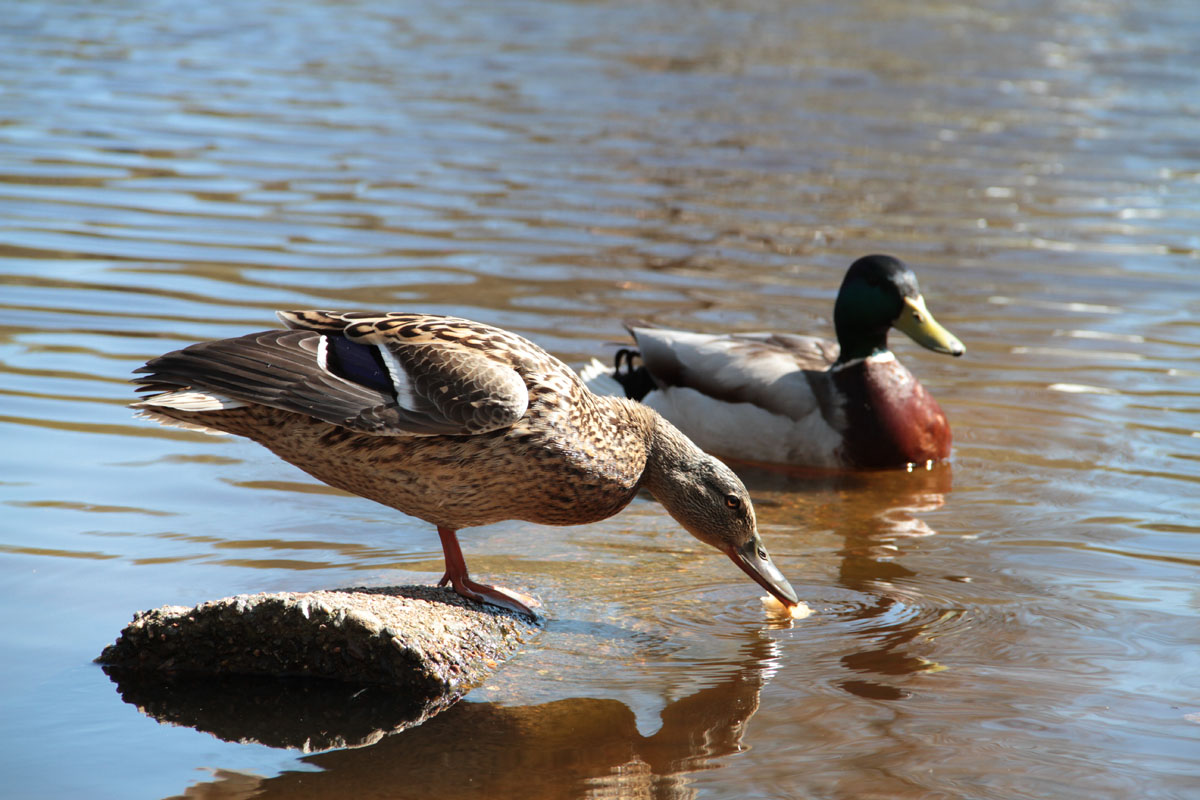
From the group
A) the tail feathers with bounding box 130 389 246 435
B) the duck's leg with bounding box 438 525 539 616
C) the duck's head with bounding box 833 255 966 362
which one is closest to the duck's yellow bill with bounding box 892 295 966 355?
the duck's head with bounding box 833 255 966 362

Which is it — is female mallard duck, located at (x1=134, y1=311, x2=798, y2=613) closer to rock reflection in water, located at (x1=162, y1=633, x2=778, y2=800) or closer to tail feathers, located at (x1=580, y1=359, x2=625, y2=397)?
rock reflection in water, located at (x1=162, y1=633, x2=778, y2=800)

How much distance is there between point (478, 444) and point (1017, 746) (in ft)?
5.54

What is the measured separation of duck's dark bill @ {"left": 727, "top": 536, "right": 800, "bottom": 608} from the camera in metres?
4.53

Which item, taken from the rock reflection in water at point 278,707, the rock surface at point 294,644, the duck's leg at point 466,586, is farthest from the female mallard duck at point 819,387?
the rock reflection in water at point 278,707

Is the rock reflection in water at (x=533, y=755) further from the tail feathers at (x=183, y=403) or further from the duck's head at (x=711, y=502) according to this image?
the tail feathers at (x=183, y=403)

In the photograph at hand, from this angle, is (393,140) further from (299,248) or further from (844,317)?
(844,317)

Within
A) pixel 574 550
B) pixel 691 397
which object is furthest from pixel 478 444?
pixel 691 397

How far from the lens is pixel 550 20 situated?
63.2 ft

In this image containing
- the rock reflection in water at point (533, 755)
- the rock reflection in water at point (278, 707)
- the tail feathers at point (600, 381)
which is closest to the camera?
the rock reflection in water at point (533, 755)

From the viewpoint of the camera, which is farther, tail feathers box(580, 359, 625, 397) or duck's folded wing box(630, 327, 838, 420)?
tail feathers box(580, 359, 625, 397)

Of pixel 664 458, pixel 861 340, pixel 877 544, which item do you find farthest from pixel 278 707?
pixel 861 340

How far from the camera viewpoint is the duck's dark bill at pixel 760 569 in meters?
4.53

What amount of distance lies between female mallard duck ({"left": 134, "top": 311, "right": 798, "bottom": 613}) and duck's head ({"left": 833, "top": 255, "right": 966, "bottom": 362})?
8.49 feet

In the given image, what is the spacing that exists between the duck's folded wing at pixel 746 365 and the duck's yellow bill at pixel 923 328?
394mm
